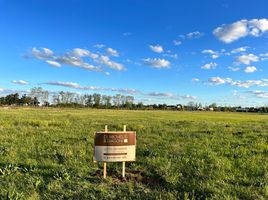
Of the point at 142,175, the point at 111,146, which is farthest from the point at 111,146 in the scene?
the point at 142,175

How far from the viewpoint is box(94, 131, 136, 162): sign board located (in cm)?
778

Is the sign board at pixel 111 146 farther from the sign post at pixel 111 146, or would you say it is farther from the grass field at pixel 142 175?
the grass field at pixel 142 175

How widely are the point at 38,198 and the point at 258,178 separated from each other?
5441mm

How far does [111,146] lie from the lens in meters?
7.80

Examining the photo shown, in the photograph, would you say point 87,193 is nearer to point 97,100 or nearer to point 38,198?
point 38,198

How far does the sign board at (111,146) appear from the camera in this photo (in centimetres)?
778

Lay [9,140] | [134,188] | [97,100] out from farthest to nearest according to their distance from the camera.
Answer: [97,100]
[9,140]
[134,188]

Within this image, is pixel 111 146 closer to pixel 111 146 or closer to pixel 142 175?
pixel 111 146

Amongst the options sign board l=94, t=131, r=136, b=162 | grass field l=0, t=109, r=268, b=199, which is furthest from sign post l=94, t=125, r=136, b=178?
grass field l=0, t=109, r=268, b=199

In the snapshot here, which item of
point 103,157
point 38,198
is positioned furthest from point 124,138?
point 38,198

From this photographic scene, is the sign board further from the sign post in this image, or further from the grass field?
the grass field

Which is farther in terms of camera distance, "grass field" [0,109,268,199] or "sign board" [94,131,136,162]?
"sign board" [94,131,136,162]

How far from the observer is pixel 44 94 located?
165 m

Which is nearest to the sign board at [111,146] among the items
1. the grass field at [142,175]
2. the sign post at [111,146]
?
the sign post at [111,146]
